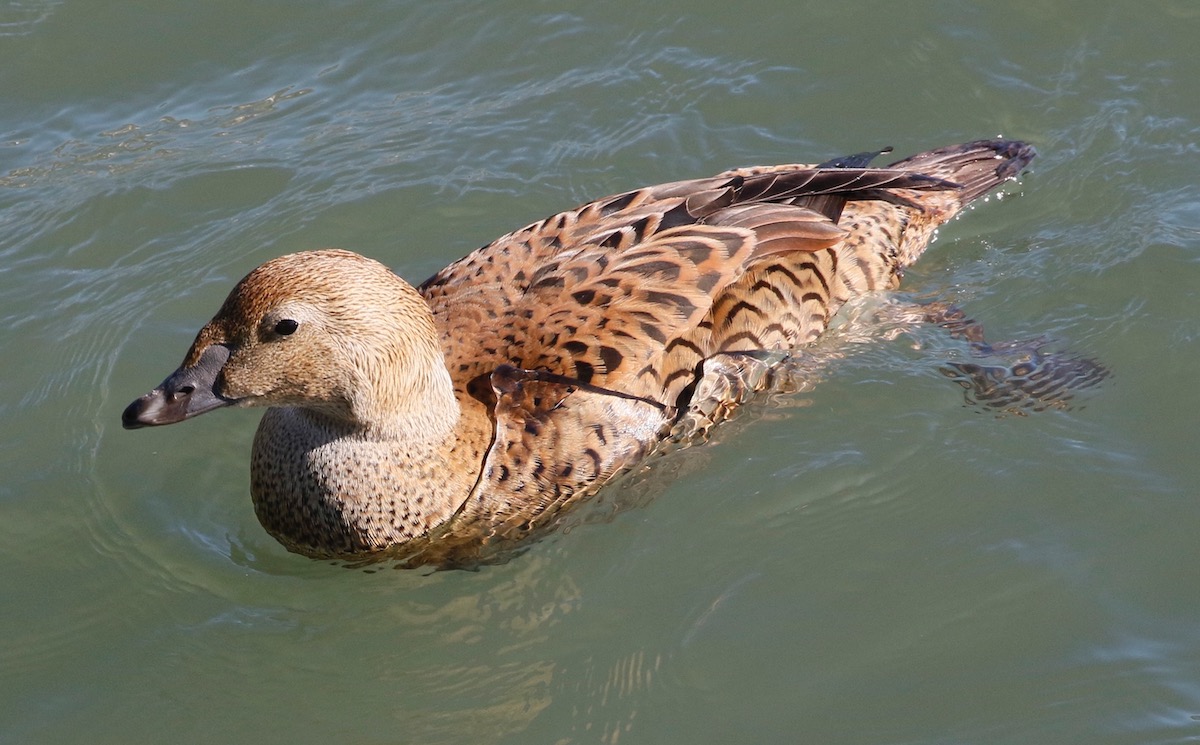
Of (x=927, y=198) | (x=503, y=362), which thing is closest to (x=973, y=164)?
(x=927, y=198)

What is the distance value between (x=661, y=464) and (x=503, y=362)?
3.09 feet

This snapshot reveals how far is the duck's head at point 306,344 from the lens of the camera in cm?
583

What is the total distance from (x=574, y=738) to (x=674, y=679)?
0.48 metres

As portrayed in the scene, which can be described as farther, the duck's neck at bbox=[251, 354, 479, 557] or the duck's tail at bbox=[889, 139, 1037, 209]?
the duck's tail at bbox=[889, 139, 1037, 209]

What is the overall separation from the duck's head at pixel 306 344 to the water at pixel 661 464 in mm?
1013

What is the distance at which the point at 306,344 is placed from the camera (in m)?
5.93

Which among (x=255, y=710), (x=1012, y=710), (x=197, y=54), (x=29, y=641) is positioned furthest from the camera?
(x=197, y=54)

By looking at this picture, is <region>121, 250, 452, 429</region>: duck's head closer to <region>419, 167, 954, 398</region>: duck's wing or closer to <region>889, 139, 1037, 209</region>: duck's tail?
<region>419, 167, 954, 398</region>: duck's wing

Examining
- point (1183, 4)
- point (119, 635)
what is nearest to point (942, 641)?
point (119, 635)

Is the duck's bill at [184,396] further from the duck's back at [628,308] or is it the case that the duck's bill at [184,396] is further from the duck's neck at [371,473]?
the duck's back at [628,308]

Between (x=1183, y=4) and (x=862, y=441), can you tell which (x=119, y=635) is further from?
(x=1183, y=4)

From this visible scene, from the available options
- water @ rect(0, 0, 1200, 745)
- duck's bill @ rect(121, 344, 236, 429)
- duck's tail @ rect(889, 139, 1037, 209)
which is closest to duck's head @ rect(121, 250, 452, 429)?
duck's bill @ rect(121, 344, 236, 429)

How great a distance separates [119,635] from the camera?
6.37m

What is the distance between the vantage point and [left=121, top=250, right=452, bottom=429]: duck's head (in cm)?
583
